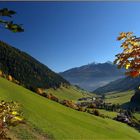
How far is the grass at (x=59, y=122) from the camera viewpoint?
74.5 meters

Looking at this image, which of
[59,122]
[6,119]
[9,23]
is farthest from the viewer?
[59,122]

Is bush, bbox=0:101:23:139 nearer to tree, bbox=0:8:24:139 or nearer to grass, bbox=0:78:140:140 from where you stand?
tree, bbox=0:8:24:139

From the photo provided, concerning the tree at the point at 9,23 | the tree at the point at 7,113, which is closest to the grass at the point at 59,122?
the tree at the point at 7,113

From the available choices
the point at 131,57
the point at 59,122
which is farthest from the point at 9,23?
the point at 59,122

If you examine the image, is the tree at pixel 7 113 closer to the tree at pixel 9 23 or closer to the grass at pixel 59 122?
the tree at pixel 9 23

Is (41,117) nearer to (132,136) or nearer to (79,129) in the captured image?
(79,129)

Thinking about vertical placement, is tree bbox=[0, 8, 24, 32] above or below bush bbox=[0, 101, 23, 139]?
above

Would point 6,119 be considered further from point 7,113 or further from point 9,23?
point 9,23

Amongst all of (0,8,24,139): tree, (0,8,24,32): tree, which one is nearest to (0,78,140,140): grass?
(0,8,24,139): tree

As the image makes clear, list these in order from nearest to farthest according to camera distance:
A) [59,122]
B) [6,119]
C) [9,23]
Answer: [9,23] < [6,119] < [59,122]

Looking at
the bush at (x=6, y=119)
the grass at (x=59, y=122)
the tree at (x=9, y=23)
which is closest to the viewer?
the tree at (x=9, y=23)

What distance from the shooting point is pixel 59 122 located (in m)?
83.1

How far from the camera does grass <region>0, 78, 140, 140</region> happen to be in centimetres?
7450

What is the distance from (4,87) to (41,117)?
701 inches
